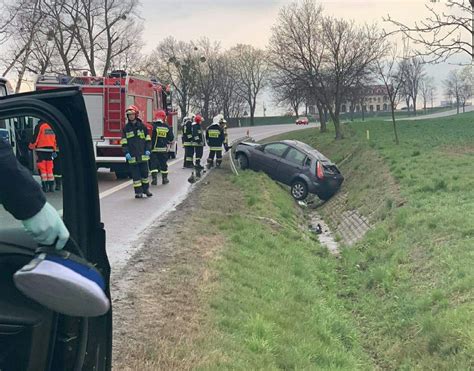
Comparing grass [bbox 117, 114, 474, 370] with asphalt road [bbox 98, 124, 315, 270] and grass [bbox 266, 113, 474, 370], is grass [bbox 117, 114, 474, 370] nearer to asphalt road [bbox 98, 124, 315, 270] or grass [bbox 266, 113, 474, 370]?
grass [bbox 266, 113, 474, 370]

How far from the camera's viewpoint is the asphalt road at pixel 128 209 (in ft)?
24.5

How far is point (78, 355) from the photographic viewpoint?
241 centimetres

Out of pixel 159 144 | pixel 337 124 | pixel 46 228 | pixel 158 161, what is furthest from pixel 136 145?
pixel 337 124

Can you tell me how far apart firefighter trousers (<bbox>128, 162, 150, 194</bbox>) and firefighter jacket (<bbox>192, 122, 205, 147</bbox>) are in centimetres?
398

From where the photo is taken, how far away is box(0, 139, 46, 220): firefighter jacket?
1.94m

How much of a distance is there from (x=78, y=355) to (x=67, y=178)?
74 cm

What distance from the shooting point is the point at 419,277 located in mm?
7641

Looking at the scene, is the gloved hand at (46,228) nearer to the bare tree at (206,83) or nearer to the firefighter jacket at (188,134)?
the firefighter jacket at (188,134)

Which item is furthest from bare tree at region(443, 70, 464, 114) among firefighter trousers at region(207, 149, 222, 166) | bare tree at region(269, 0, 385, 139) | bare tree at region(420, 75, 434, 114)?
firefighter trousers at region(207, 149, 222, 166)

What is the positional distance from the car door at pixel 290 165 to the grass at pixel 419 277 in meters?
2.99

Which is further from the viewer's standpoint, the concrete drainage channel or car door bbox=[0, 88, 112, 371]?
the concrete drainage channel

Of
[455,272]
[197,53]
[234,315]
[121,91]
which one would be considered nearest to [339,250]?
[455,272]

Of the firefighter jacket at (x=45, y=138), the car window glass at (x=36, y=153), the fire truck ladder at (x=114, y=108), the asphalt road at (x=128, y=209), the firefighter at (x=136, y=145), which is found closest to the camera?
the car window glass at (x=36, y=153)

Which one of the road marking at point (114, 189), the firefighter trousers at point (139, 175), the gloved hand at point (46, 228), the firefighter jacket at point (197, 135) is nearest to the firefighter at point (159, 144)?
the road marking at point (114, 189)
